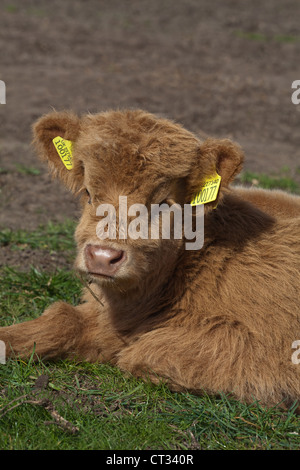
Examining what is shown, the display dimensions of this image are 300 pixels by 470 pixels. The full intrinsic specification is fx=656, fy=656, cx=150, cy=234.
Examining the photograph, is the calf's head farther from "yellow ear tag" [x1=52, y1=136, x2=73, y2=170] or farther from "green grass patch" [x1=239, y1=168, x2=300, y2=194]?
"green grass patch" [x1=239, y1=168, x2=300, y2=194]

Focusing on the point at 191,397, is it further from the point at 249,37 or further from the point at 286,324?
the point at 249,37

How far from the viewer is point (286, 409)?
388cm

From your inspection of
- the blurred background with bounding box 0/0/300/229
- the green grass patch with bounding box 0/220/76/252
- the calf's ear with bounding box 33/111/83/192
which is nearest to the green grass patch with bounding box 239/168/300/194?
the blurred background with bounding box 0/0/300/229

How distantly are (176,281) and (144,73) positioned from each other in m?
8.40

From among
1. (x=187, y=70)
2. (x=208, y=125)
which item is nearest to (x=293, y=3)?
(x=187, y=70)

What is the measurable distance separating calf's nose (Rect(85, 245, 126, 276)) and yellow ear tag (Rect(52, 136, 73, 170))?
2.77ft

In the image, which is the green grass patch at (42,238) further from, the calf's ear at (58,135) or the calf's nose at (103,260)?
the calf's nose at (103,260)

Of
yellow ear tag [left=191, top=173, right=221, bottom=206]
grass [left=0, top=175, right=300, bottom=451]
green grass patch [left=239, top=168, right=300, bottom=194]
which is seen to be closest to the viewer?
grass [left=0, top=175, right=300, bottom=451]

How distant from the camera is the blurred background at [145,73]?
8.34 metres

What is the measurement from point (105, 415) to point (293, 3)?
17353 mm

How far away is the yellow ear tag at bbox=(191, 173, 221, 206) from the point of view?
12.7ft

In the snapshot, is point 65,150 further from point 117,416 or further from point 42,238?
point 42,238

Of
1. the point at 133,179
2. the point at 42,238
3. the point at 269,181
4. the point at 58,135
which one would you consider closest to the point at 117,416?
the point at 133,179

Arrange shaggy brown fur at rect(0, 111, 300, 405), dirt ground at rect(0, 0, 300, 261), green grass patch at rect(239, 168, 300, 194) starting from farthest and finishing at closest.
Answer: dirt ground at rect(0, 0, 300, 261)
green grass patch at rect(239, 168, 300, 194)
shaggy brown fur at rect(0, 111, 300, 405)
